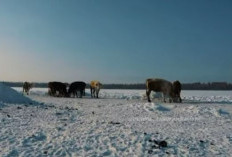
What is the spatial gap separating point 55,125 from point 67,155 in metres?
3.78

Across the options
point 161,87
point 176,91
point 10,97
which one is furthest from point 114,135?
point 176,91

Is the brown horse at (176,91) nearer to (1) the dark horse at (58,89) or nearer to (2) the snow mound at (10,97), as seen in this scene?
(2) the snow mound at (10,97)

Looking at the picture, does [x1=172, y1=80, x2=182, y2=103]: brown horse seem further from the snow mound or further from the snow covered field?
the snow mound

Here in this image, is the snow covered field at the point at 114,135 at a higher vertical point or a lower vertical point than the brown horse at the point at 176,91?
lower

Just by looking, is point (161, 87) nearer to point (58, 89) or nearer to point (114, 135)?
point (58, 89)

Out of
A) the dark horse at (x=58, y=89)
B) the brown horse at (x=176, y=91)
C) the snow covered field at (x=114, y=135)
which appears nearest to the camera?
the snow covered field at (x=114, y=135)

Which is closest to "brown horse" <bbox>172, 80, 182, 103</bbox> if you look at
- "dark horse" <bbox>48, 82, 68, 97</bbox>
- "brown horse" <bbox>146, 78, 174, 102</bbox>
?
"brown horse" <bbox>146, 78, 174, 102</bbox>

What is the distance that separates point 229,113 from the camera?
781 inches

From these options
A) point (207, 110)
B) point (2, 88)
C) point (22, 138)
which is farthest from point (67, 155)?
point (2, 88)

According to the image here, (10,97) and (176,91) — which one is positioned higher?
(176,91)

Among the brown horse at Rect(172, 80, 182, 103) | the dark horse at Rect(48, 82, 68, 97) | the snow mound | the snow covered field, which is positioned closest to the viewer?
the snow covered field

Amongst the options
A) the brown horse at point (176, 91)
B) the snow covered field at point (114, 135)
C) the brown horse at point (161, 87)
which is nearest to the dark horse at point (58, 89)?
the brown horse at point (161, 87)

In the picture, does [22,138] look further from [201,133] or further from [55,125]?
[201,133]

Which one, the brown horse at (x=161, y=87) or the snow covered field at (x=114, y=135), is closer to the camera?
the snow covered field at (x=114, y=135)
